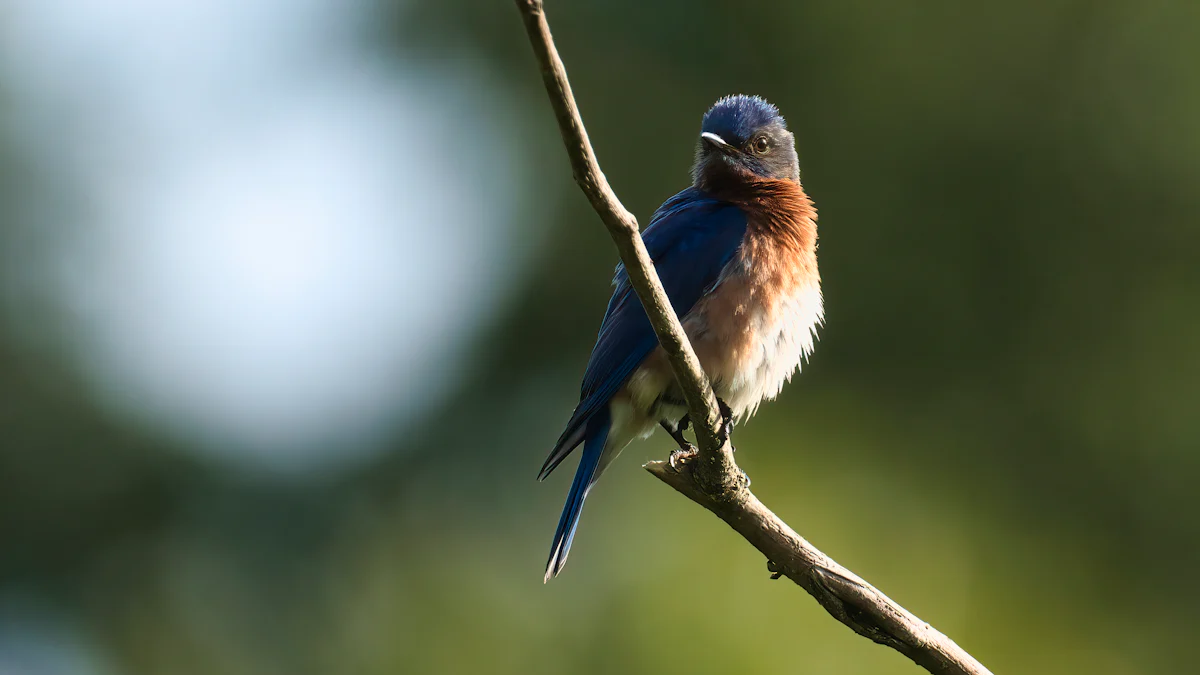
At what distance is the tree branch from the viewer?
11.4 feet

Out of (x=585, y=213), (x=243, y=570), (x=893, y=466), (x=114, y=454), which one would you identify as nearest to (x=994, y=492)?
(x=893, y=466)

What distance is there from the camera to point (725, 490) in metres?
4.75

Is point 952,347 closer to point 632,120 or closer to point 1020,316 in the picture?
point 1020,316

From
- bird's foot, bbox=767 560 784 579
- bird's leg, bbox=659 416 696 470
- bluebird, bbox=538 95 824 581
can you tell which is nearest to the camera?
bird's foot, bbox=767 560 784 579

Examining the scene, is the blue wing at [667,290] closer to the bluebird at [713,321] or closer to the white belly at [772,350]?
the bluebird at [713,321]

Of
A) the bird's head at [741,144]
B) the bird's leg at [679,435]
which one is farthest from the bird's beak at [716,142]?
the bird's leg at [679,435]

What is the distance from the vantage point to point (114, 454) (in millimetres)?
18062

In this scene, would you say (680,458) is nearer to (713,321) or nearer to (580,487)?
(580,487)

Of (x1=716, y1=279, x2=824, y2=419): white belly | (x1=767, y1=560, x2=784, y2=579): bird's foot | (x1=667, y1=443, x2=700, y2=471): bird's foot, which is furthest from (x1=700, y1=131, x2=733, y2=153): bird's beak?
(x1=767, y1=560, x2=784, y2=579): bird's foot

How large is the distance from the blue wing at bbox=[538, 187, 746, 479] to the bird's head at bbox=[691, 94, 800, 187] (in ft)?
0.92

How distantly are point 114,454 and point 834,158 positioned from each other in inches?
477

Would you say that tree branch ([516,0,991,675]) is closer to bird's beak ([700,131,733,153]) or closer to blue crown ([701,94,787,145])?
bird's beak ([700,131,733,153])

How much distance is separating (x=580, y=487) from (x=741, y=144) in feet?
7.48

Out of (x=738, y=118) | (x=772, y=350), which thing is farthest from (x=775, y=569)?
(x=738, y=118)
